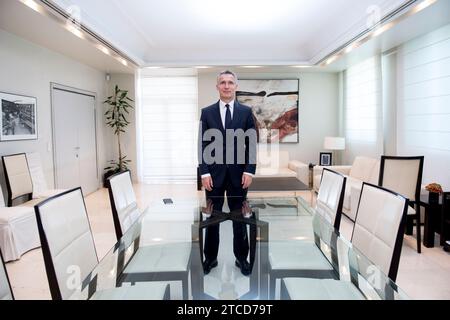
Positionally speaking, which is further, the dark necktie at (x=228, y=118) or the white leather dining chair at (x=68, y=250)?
the dark necktie at (x=228, y=118)

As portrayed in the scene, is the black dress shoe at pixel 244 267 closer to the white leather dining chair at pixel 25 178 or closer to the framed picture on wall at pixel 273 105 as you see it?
the white leather dining chair at pixel 25 178

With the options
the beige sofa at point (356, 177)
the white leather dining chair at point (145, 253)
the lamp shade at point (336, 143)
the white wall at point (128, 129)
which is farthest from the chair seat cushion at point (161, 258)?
the white wall at point (128, 129)

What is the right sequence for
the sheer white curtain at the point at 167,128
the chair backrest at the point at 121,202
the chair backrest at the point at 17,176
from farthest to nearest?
the sheer white curtain at the point at 167,128
the chair backrest at the point at 17,176
the chair backrest at the point at 121,202

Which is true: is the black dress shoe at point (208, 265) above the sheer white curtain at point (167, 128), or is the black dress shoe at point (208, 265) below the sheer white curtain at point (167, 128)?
below

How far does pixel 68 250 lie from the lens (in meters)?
1.39

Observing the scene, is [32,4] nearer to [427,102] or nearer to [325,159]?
[427,102]

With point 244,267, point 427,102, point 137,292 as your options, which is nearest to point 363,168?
point 427,102

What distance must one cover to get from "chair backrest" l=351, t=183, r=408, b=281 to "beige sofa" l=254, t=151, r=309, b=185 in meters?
3.90

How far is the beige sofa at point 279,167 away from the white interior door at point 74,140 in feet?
9.79

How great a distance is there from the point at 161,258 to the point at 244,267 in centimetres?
49

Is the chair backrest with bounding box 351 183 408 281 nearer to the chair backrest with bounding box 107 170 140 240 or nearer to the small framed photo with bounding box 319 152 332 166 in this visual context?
the chair backrest with bounding box 107 170 140 240

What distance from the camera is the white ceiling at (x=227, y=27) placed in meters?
3.68

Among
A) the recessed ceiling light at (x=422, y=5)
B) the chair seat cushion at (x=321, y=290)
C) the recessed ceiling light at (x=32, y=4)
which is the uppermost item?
the recessed ceiling light at (x=422, y=5)
